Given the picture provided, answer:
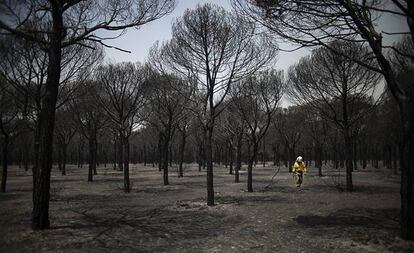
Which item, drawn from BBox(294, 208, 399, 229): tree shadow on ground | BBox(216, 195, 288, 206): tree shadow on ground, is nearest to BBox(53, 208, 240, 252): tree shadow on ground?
BBox(294, 208, 399, 229): tree shadow on ground

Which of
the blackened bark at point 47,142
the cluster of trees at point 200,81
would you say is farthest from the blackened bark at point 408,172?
the blackened bark at point 47,142

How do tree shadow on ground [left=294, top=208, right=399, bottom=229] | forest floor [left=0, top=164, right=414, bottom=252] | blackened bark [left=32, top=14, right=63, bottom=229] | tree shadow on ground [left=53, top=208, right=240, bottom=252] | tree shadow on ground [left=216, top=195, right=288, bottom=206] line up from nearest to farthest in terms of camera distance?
forest floor [left=0, top=164, right=414, bottom=252] < tree shadow on ground [left=53, top=208, right=240, bottom=252] < blackened bark [left=32, top=14, right=63, bottom=229] < tree shadow on ground [left=294, top=208, right=399, bottom=229] < tree shadow on ground [left=216, top=195, right=288, bottom=206]

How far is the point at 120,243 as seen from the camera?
9.30 metres

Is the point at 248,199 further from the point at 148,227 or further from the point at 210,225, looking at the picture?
the point at 148,227

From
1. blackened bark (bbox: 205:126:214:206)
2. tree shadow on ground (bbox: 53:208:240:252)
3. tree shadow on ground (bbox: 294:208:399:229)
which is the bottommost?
tree shadow on ground (bbox: 53:208:240:252)

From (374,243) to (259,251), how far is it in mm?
2625

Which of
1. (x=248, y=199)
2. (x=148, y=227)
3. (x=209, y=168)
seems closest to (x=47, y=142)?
(x=148, y=227)

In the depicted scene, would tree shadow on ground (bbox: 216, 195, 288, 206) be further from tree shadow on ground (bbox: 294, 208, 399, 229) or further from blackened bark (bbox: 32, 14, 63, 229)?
blackened bark (bbox: 32, 14, 63, 229)

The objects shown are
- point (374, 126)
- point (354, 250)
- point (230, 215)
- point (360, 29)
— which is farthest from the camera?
point (374, 126)

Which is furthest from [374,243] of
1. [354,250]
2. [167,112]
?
[167,112]

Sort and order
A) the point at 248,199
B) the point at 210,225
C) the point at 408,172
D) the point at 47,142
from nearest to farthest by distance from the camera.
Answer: the point at 408,172 → the point at 47,142 → the point at 210,225 → the point at 248,199

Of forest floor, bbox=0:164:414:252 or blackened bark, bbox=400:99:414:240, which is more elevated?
blackened bark, bbox=400:99:414:240

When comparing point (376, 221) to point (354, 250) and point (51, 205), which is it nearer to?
point (354, 250)

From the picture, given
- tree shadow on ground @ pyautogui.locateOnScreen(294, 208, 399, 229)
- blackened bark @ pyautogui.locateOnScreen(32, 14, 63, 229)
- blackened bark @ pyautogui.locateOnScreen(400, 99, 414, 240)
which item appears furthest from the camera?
tree shadow on ground @ pyautogui.locateOnScreen(294, 208, 399, 229)
